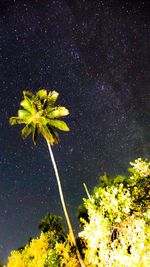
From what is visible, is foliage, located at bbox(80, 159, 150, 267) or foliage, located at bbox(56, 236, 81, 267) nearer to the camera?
foliage, located at bbox(80, 159, 150, 267)

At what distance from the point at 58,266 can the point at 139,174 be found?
27428 mm

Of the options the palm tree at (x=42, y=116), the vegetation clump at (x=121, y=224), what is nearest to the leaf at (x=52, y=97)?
the palm tree at (x=42, y=116)

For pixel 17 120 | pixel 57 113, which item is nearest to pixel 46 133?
pixel 57 113

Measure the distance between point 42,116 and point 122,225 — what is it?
621 inches

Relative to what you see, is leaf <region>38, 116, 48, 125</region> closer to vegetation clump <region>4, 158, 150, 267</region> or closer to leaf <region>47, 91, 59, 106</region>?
leaf <region>47, 91, 59, 106</region>

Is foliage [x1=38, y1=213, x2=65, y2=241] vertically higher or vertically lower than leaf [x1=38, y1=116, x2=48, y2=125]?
higher

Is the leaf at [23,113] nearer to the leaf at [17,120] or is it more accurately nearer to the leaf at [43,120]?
the leaf at [17,120]

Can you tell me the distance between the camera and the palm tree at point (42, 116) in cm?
3128

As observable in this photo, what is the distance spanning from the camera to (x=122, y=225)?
18.8 meters

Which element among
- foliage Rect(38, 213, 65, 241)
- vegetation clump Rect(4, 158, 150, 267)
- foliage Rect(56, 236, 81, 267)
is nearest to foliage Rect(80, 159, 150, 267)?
vegetation clump Rect(4, 158, 150, 267)

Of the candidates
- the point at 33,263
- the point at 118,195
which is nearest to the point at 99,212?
the point at 118,195

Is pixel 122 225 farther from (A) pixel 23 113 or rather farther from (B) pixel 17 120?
(B) pixel 17 120

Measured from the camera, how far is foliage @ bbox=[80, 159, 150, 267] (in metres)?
17.3

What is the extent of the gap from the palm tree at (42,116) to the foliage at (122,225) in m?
12.0
